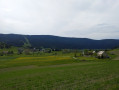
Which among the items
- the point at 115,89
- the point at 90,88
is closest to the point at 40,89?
the point at 90,88

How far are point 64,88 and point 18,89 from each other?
18.7ft

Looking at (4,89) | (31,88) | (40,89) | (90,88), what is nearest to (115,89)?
(90,88)

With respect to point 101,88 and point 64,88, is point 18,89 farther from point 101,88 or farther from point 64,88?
point 101,88

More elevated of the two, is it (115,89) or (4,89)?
(115,89)

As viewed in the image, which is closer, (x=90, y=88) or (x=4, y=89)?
(x=90, y=88)

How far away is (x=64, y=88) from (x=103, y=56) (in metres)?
74.4

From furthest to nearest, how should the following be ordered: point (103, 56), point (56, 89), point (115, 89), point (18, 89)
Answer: point (103, 56), point (18, 89), point (56, 89), point (115, 89)

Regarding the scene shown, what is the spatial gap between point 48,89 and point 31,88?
232 centimetres

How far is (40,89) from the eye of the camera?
13.0 m

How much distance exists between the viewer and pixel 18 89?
44.4 ft

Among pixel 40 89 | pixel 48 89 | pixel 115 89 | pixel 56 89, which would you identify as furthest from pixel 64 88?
pixel 115 89

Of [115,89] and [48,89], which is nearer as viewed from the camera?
[115,89]

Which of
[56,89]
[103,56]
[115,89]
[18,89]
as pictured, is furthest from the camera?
[103,56]

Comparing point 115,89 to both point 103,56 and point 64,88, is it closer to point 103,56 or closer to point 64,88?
point 64,88
